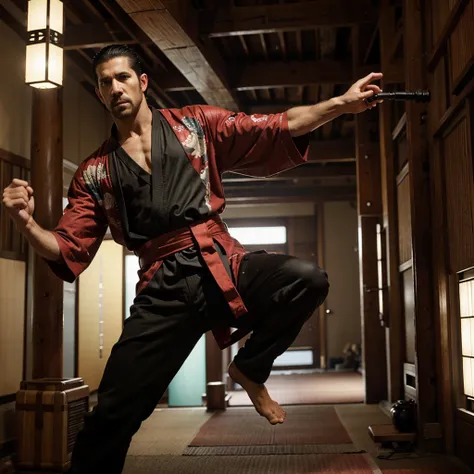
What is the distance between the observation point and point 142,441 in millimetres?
5660

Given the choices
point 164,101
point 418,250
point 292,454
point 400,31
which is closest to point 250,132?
point 418,250

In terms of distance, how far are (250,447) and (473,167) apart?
2793mm

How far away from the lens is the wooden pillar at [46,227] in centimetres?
518

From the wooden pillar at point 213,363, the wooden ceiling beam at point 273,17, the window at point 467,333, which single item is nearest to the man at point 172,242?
the window at point 467,333

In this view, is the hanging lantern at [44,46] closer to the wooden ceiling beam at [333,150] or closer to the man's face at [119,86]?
the man's face at [119,86]

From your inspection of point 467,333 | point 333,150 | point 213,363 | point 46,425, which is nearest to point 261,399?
point 467,333

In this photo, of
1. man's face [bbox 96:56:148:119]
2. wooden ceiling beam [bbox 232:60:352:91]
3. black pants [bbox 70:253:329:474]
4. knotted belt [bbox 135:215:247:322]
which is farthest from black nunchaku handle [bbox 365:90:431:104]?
wooden ceiling beam [bbox 232:60:352:91]

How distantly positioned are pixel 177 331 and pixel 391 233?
14.6 ft

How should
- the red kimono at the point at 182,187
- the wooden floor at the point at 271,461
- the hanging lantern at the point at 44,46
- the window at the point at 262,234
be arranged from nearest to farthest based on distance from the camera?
the red kimono at the point at 182,187, the wooden floor at the point at 271,461, the hanging lantern at the point at 44,46, the window at the point at 262,234

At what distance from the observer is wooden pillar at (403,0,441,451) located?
4.48 meters

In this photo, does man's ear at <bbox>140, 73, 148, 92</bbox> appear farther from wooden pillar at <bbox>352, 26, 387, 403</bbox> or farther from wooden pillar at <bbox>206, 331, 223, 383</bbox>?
wooden pillar at <bbox>206, 331, 223, 383</bbox>

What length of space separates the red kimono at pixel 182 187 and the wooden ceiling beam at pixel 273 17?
359cm

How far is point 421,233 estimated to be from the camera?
4.57m

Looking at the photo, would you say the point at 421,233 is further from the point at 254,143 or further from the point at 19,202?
the point at 19,202
